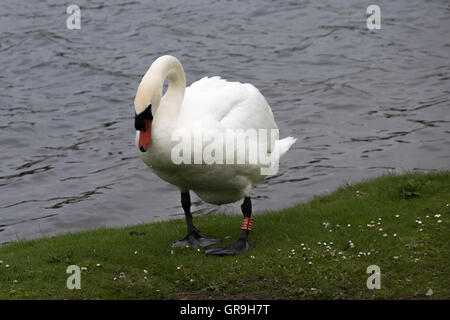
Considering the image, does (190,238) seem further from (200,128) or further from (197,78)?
(197,78)

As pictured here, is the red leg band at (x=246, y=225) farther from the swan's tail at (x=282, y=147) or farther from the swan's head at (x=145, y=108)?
the swan's head at (x=145, y=108)

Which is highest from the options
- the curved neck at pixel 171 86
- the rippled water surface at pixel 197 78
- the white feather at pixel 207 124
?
the curved neck at pixel 171 86

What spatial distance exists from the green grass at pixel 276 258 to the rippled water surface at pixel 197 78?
2.45 metres

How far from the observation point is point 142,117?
23.2 feet

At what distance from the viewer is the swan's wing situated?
7.48 m

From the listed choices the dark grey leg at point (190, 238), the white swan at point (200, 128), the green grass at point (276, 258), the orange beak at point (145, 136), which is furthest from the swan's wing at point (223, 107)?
the green grass at point (276, 258)

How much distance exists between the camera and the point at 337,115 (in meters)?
15.4

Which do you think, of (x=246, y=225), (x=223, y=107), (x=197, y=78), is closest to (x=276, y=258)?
(x=246, y=225)

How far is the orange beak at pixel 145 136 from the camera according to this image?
7.12 meters

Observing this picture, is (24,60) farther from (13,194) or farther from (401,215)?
(401,215)
